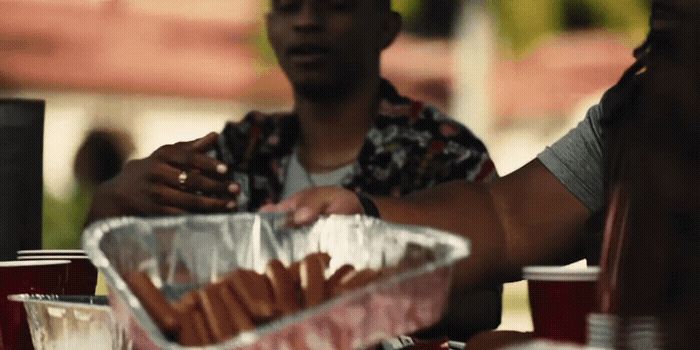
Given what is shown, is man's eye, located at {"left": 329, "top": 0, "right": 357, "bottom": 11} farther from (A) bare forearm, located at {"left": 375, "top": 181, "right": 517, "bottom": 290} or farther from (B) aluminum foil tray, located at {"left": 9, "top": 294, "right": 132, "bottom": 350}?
(B) aluminum foil tray, located at {"left": 9, "top": 294, "right": 132, "bottom": 350}

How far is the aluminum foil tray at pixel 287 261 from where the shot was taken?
608 mm

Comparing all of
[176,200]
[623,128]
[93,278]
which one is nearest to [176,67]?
[176,200]

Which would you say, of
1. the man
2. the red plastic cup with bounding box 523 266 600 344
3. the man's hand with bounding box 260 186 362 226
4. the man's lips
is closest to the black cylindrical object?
the man's hand with bounding box 260 186 362 226

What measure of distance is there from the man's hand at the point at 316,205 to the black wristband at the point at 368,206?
1cm

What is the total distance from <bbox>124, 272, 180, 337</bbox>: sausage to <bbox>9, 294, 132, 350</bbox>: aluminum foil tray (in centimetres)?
8

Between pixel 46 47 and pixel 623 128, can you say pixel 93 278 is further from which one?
pixel 46 47

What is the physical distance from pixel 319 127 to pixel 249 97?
242cm

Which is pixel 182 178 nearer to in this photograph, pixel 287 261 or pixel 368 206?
pixel 368 206

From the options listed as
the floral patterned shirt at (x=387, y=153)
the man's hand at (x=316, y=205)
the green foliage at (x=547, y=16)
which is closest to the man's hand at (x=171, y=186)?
the man's hand at (x=316, y=205)

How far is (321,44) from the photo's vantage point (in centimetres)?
215

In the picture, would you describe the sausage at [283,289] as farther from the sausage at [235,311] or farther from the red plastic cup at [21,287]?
the red plastic cup at [21,287]

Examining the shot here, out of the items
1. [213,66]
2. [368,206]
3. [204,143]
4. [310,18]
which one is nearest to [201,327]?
[368,206]

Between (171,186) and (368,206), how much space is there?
1.74ft

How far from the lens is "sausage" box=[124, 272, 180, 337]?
2.10 ft
